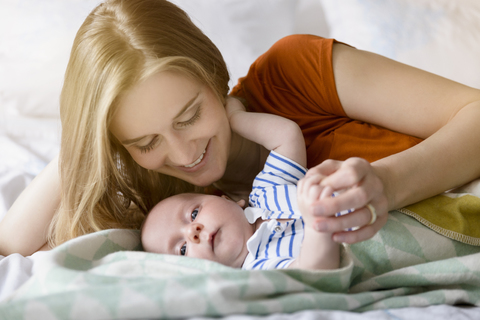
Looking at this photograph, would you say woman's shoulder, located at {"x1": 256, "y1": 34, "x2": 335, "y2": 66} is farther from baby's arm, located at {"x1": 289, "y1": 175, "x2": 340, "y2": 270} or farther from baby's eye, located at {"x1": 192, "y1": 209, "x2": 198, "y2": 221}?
baby's arm, located at {"x1": 289, "y1": 175, "x2": 340, "y2": 270}

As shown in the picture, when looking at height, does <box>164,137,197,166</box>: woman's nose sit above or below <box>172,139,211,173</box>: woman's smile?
above

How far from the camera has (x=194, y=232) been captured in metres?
0.98

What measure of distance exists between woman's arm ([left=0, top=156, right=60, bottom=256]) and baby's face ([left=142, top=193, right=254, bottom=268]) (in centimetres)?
38

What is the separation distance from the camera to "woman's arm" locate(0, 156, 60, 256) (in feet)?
4.03

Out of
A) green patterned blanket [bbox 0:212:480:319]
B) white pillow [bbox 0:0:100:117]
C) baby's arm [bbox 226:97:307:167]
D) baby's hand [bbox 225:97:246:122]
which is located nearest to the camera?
green patterned blanket [bbox 0:212:480:319]

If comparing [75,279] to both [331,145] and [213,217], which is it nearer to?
[213,217]

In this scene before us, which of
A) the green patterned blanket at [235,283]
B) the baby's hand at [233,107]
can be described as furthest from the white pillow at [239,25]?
the green patterned blanket at [235,283]

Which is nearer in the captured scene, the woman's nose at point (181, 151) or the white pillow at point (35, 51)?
the woman's nose at point (181, 151)

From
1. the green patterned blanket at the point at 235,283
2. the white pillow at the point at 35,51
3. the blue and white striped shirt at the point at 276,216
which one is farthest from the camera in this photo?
the white pillow at the point at 35,51

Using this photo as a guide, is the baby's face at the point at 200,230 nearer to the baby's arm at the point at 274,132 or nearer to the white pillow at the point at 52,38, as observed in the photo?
the baby's arm at the point at 274,132

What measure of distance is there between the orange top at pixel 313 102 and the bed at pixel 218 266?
0.32 meters

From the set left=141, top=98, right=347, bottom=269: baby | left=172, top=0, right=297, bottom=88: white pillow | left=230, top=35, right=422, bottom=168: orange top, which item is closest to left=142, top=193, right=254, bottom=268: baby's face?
left=141, top=98, right=347, bottom=269: baby

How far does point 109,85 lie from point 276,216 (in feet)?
1.62

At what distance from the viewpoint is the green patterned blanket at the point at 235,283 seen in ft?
2.06
